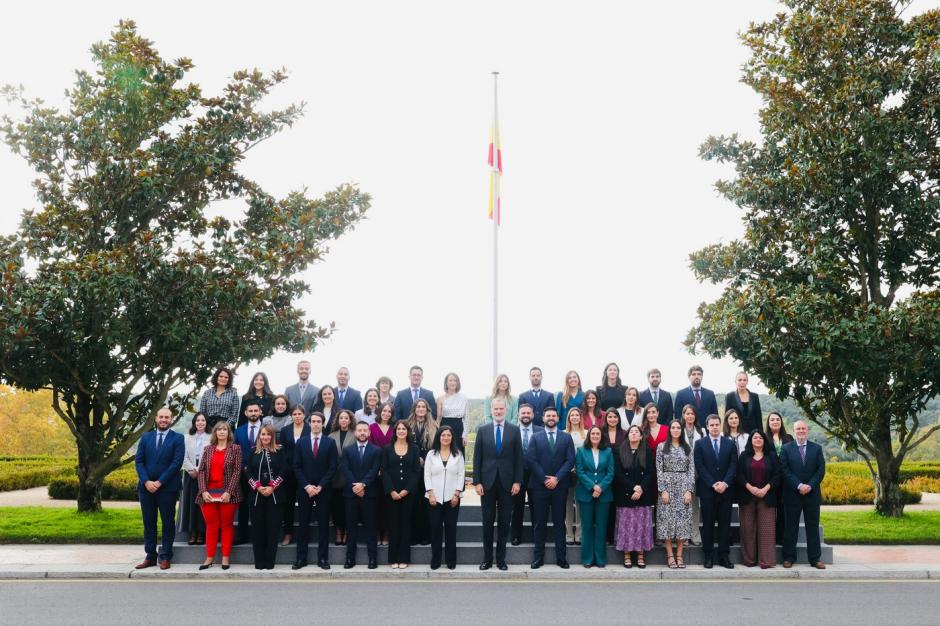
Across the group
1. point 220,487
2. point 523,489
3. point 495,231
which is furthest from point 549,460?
point 495,231

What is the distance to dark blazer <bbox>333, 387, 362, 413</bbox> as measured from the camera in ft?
41.1

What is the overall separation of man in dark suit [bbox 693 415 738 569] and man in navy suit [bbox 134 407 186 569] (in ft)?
24.1

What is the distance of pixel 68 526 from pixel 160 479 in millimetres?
3926

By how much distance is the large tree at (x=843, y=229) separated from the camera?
47.8 ft

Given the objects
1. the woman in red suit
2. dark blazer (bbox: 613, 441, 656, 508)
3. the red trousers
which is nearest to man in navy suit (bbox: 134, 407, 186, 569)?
the woman in red suit

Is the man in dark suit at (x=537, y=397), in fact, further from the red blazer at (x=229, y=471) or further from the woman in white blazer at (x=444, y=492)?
the red blazer at (x=229, y=471)

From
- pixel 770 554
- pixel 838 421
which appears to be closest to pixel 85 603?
pixel 770 554

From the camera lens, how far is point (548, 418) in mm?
11328

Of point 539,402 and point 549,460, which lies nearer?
point 549,460

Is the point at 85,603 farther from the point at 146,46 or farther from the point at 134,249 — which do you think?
the point at 146,46

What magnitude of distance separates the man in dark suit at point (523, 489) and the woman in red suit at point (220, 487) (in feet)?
12.8

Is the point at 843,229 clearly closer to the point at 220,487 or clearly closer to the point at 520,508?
the point at 520,508

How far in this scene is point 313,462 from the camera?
11.2 meters

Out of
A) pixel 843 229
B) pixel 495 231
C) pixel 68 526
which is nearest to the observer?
pixel 68 526
